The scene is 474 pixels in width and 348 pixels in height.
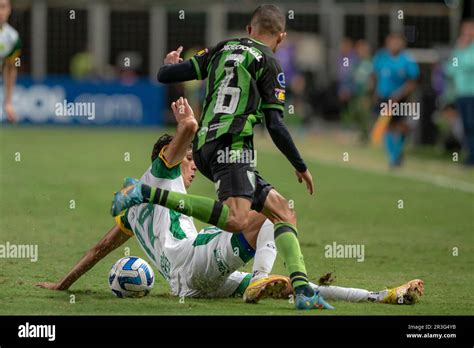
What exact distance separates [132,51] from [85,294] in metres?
29.0

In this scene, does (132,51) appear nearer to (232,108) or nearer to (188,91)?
(188,91)

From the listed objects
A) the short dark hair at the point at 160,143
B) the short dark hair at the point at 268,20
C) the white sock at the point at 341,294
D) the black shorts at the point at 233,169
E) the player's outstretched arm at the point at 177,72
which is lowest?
the white sock at the point at 341,294

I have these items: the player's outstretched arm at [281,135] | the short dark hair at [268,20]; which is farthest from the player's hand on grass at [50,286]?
the short dark hair at [268,20]

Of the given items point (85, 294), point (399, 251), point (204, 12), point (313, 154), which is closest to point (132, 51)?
point (204, 12)

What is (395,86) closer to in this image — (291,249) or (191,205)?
(291,249)

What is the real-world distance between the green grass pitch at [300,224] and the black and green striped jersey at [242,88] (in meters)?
1.33

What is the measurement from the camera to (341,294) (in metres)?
8.93

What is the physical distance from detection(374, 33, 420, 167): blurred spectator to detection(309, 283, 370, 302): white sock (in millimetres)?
13522

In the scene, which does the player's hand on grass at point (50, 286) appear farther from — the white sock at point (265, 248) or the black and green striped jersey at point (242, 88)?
the black and green striped jersey at point (242, 88)

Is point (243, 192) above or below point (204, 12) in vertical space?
below

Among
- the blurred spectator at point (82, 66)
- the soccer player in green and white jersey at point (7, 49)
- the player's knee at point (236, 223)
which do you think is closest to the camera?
the player's knee at point (236, 223)

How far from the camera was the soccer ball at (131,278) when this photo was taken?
9.02m
